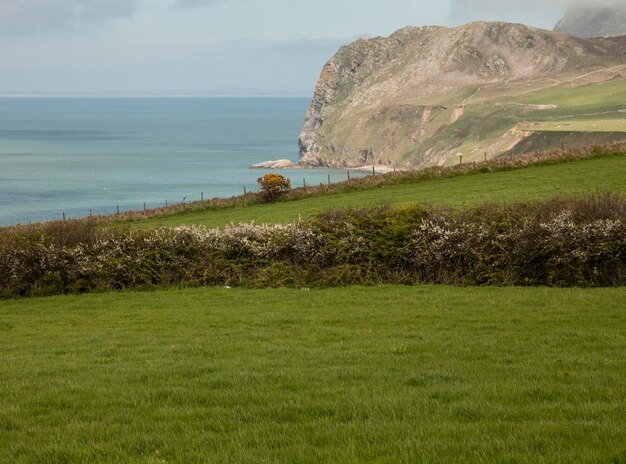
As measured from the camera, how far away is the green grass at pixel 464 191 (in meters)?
39.0

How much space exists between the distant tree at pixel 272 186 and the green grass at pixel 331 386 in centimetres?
3425

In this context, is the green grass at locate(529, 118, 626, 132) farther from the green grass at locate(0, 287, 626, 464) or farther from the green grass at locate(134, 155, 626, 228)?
the green grass at locate(0, 287, 626, 464)

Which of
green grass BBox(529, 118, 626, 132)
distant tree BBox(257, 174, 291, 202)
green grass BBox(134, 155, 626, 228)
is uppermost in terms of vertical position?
green grass BBox(529, 118, 626, 132)

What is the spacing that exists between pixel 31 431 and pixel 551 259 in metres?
18.8

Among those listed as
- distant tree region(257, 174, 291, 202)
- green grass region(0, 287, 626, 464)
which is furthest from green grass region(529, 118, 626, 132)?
green grass region(0, 287, 626, 464)

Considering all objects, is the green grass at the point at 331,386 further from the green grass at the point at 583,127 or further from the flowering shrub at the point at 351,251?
the green grass at the point at 583,127

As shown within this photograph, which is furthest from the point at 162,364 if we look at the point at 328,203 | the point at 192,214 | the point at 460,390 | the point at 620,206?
the point at 192,214

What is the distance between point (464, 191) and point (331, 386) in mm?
33934

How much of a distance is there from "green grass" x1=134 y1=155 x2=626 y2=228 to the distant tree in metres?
1.28

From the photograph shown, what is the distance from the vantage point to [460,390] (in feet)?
32.6

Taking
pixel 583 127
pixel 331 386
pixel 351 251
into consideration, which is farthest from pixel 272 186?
pixel 583 127

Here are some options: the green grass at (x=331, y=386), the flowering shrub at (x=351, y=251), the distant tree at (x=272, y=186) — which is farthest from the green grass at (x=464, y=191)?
the green grass at (x=331, y=386)

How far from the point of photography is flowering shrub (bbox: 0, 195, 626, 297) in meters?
24.3

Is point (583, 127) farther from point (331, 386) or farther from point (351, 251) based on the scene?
point (331, 386)
